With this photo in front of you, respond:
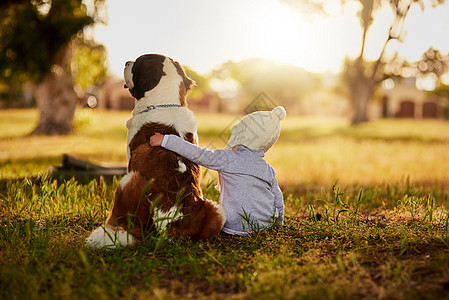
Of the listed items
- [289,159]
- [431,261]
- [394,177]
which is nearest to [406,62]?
[289,159]

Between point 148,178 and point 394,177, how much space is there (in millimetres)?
5299

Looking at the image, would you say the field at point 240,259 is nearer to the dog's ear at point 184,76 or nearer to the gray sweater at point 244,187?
the gray sweater at point 244,187

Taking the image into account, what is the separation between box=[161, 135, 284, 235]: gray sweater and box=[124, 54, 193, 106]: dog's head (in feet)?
1.93

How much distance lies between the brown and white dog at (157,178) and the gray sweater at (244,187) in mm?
177

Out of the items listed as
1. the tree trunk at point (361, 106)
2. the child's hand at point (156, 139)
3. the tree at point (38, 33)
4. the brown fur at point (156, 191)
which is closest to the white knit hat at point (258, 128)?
the brown fur at point (156, 191)

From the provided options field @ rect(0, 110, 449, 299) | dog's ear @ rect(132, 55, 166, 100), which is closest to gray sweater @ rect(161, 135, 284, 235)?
field @ rect(0, 110, 449, 299)

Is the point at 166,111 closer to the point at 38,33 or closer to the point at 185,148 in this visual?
the point at 185,148

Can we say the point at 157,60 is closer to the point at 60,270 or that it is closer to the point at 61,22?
the point at 60,270

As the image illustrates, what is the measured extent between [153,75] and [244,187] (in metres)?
1.12

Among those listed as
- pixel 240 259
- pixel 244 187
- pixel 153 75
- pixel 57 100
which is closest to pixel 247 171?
pixel 244 187

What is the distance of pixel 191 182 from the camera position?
9.61ft

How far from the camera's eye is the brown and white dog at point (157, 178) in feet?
9.23

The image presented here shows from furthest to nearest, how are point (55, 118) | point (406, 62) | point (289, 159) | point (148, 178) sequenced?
1. point (406, 62)
2. point (55, 118)
3. point (289, 159)
4. point (148, 178)

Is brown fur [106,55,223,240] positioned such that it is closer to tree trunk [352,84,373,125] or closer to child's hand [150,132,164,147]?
child's hand [150,132,164,147]
